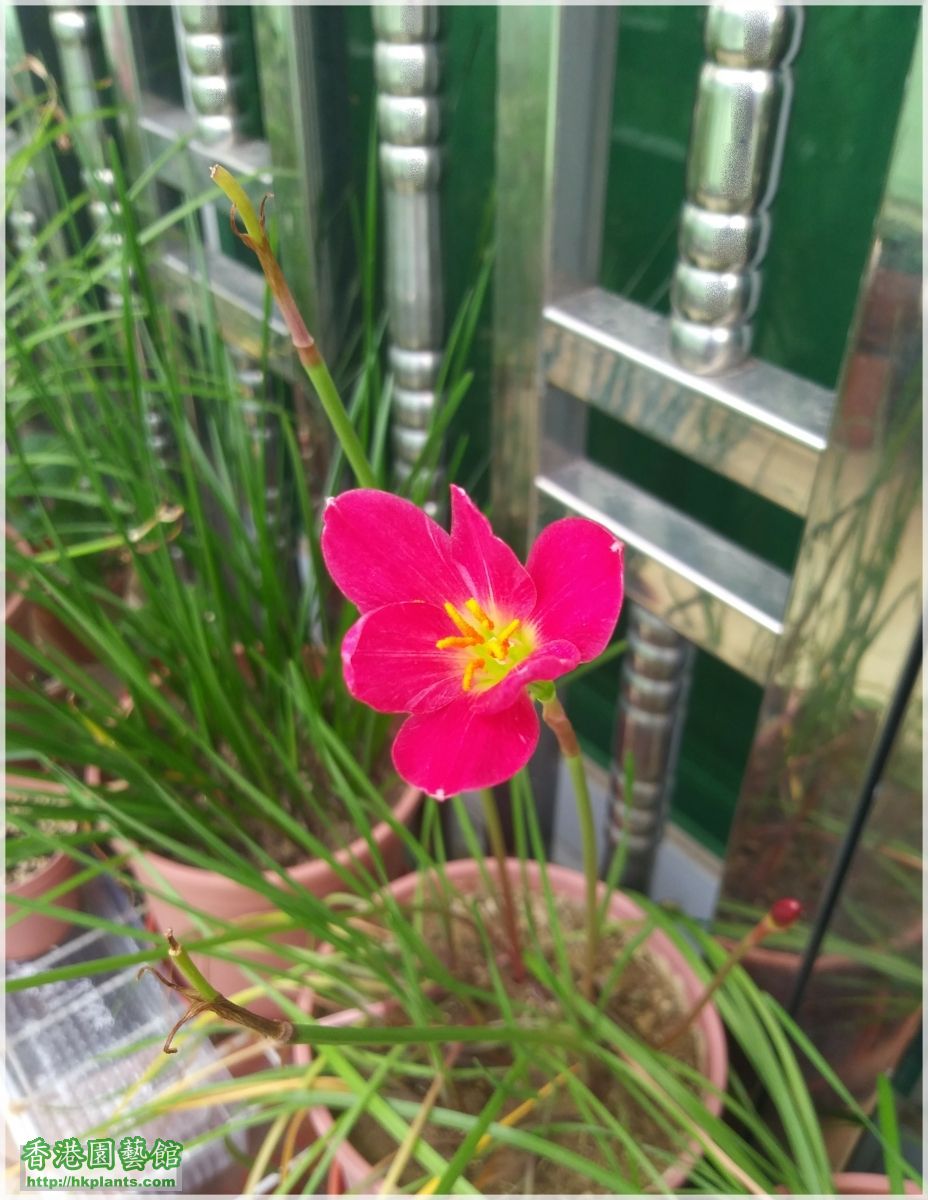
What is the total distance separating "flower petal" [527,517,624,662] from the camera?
10.8 inches

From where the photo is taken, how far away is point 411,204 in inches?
23.0

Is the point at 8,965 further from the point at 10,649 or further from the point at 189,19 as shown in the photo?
the point at 189,19

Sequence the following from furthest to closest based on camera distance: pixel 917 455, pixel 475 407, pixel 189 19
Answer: pixel 475 407
pixel 189 19
pixel 917 455

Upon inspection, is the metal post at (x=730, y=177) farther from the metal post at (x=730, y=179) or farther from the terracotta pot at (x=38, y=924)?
the terracotta pot at (x=38, y=924)

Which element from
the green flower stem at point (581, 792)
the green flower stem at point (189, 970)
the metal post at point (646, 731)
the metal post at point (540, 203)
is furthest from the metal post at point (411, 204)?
the green flower stem at point (189, 970)

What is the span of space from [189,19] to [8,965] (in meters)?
0.63

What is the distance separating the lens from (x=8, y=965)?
2.27 ft

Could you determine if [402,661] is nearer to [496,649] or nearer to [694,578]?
[496,649]

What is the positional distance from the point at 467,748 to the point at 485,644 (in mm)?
32

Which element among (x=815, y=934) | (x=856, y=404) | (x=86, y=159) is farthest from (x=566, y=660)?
(x=86, y=159)

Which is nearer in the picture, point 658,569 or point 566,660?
point 566,660

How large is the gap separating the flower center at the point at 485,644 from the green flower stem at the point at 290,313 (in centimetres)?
6

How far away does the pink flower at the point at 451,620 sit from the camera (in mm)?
A: 288

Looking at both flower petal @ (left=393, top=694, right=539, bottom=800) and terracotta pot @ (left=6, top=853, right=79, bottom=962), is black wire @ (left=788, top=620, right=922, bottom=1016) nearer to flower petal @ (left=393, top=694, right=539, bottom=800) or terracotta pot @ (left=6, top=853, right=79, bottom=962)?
flower petal @ (left=393, top=694, right=539, bottom=800)
